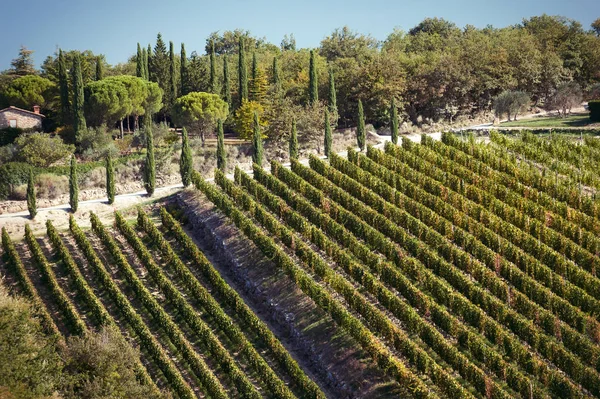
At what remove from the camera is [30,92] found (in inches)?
2655

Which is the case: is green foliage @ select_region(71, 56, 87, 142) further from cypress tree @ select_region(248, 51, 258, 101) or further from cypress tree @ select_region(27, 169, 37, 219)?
cypress tree @ select_region(27, 169, 37, 219)

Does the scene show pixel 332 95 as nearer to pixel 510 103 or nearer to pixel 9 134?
pixel 510 103

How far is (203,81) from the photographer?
70.5 metres

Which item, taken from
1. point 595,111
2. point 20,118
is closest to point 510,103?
point 595,111

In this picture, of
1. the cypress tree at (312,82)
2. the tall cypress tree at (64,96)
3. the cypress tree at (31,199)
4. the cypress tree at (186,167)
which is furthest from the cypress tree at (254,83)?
the cypress tree at (31,199)

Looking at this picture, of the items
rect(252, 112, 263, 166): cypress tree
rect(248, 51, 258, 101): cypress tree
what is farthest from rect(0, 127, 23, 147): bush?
rect(252, 112, 263, 166): cypress tree

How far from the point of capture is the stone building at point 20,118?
62.9 meters

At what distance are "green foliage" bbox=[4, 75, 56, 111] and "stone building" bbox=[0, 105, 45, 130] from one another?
109 inches

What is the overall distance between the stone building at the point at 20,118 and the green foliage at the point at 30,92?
109 inches

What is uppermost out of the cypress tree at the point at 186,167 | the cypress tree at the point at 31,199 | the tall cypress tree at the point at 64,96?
the tall cypress tree at the point at 64,96

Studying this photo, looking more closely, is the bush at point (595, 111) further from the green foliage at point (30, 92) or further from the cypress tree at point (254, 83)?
the green foliage at point (30, 92)

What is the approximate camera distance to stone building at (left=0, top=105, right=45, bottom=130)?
62906mm

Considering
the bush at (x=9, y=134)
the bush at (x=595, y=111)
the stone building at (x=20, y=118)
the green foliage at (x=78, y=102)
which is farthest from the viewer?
the stone building at (x=20, y=118)

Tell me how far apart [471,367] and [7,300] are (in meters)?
17.4
